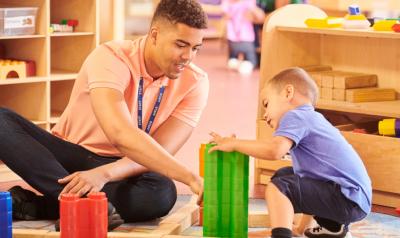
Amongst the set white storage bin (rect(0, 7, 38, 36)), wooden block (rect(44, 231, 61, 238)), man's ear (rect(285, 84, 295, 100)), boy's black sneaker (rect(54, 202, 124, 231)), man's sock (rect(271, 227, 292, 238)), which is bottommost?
boy's black sneaker (rect(54, 202, 124, 231))

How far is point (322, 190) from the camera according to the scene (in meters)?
2.69

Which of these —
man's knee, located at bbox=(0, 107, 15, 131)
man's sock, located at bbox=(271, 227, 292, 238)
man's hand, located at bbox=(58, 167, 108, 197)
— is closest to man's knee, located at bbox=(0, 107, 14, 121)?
man's knee, located at bbox=(0, 107, 15, 131)

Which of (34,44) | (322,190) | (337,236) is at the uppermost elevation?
(34,44)

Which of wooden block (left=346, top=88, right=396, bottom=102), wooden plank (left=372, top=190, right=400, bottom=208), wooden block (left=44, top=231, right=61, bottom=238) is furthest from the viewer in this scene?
wooden block (left=346, top=88, right=396, bottom=102)

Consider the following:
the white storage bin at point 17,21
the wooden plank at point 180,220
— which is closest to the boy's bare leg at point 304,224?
the wooden plank at point 180,220

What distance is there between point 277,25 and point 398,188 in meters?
0.88

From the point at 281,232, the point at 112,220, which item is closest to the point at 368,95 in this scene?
the point at 281,232

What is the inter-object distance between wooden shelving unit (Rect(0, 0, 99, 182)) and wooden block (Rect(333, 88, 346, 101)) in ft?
3.74

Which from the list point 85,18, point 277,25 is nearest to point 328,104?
point 277,25

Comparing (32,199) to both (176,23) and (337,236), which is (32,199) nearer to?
(176,23)

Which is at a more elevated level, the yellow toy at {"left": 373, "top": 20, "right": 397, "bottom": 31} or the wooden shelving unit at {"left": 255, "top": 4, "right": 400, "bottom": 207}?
the yellow toy at {"left": 373, "top": 20, "right": 397, "bottom": 31}

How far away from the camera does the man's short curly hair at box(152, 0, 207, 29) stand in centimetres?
274

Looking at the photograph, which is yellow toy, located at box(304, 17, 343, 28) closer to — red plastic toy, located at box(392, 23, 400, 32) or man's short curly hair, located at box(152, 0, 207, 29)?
red plastic toy, located at box(392, 23, 400, 32)

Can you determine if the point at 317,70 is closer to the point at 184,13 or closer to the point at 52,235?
the point at 184,13
